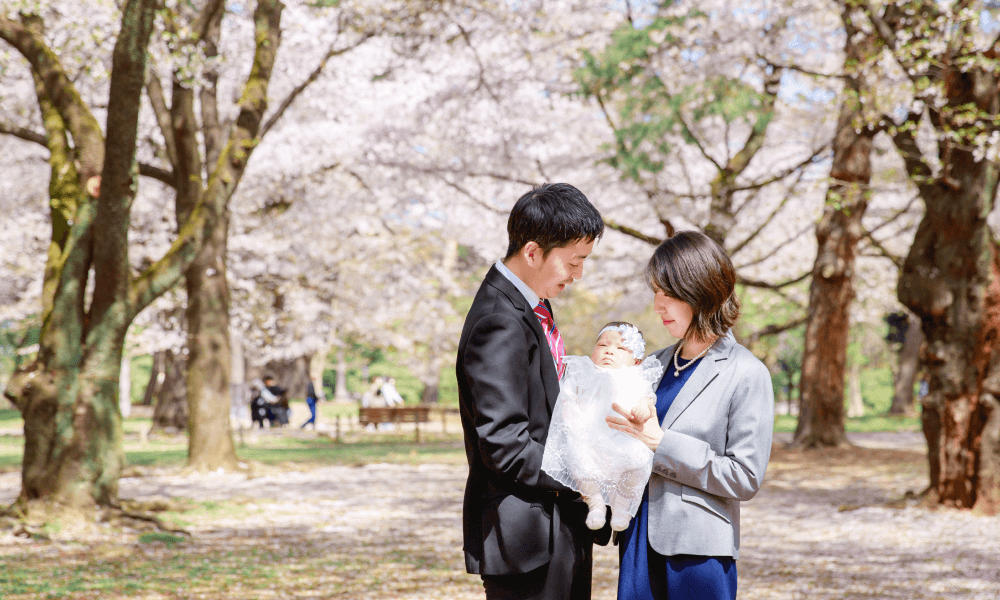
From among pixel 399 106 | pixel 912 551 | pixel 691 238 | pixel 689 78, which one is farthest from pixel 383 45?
pixel 691 238

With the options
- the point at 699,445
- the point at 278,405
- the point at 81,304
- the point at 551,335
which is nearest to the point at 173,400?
the point at 278,405

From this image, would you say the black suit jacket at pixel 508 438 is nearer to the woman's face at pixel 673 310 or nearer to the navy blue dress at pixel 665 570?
the navy blue dress at pixel 665 570

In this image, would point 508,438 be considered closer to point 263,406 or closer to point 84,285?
point 84,285

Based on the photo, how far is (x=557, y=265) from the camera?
3113mm

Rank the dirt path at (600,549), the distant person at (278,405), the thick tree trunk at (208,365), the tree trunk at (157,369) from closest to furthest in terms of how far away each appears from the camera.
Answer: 1. the dirt path at (600,549)
2. the thick tree trunk at (208,365)
3. the distant person at (278,405)
4. the tree trunk at (157,369)

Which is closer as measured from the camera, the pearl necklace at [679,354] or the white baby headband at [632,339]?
the white baby headband at [632,339]

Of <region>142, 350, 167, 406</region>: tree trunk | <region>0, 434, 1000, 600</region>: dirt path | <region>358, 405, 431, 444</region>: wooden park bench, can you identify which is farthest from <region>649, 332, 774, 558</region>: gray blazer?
<region>142, 350, 167, 406</region>: tree trunk

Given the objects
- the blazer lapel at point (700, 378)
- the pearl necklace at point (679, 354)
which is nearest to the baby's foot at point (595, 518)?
the blazer lapel at point (700, 378)

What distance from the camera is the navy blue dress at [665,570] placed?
3080 mm

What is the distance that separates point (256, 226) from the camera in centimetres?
2561

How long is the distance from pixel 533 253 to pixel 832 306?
16321 mm

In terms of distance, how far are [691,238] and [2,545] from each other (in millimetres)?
7959

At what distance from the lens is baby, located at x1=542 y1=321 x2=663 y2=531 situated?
2.91 meters

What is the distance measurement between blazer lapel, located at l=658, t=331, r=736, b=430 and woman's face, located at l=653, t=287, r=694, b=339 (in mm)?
120
